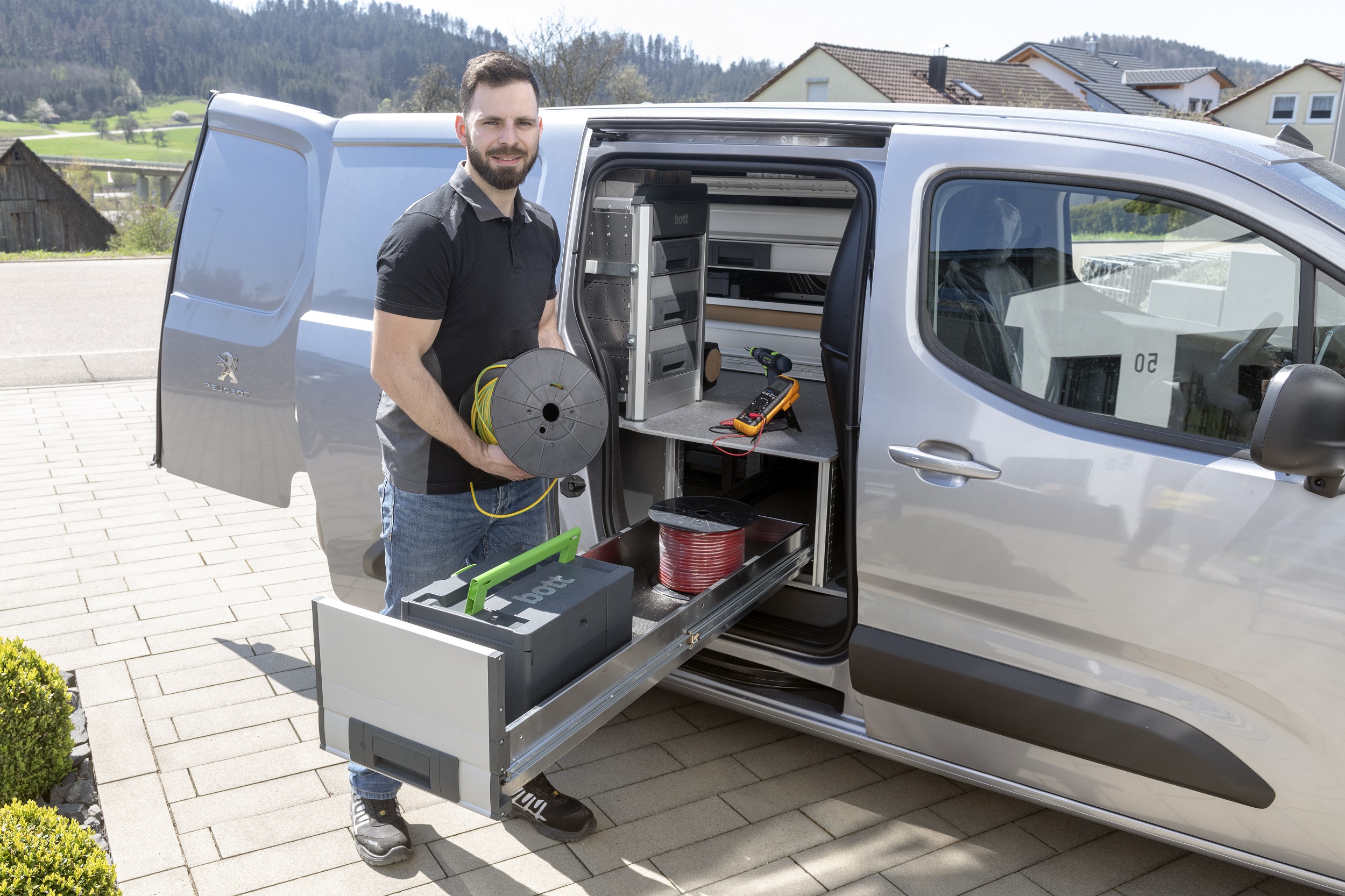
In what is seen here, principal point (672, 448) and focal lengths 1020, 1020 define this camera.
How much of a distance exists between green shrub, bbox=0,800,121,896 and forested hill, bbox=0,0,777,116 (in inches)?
3016

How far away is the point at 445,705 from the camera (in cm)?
190

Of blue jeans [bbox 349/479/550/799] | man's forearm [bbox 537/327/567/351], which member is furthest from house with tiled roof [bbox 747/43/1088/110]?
blue jeans [bbox 349/479/550/799]

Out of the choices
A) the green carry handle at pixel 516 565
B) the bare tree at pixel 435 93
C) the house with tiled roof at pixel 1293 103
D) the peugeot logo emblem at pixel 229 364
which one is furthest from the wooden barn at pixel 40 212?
the house with tiled roof at pixel 1293 103

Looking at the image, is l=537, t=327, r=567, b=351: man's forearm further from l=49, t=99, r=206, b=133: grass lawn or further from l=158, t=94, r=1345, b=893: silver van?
l=49, t=99, r=206, b=133: grass lawn

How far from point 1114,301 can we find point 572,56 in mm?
53137

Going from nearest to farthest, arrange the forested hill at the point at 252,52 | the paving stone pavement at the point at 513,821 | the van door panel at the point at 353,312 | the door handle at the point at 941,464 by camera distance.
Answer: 1. the door handle at the point at 941,464
2. the paving stone pavement at the point at 513,821
3. the van door panel at the point at 353,312
4. the forested hill at the point at 252,52

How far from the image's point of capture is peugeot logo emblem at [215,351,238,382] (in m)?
3.78

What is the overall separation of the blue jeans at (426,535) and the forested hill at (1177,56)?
294 ft

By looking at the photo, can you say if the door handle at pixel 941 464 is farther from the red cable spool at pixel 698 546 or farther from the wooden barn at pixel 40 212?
the wooden barn at pixel 40 212

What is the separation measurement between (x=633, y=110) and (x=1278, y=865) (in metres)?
2.50

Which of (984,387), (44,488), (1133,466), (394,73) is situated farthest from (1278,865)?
(394,73)

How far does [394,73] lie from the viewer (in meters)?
82.2

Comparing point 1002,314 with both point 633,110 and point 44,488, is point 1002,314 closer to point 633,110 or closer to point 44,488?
point 633,110

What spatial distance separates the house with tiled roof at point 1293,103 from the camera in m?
51.0
